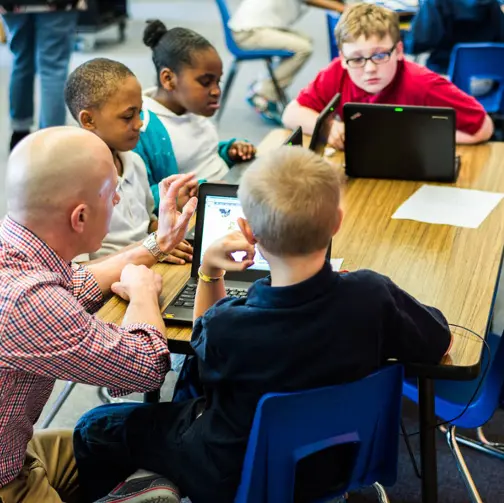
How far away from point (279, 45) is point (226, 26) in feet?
1.23

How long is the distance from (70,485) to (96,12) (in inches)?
239

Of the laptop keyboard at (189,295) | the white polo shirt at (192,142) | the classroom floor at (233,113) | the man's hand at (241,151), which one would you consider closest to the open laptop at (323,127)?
the man's hand at (241,151)

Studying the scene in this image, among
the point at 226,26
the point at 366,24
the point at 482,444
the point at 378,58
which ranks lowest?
the point at 482,444

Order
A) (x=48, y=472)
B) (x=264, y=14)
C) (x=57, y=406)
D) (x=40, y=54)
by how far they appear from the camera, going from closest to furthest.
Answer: (x=48, y=472)
(x=57, y=406)
(x=40, y=54)
(x=264, y=14)

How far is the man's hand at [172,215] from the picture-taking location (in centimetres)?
178

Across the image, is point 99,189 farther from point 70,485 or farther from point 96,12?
point 96,12

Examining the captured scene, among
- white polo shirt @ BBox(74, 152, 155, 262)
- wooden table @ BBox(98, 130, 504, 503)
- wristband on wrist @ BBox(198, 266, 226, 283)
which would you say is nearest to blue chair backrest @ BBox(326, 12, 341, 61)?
wooden table @ BBox(98, 130, 504, 503)

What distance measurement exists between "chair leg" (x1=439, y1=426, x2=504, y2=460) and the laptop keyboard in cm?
85

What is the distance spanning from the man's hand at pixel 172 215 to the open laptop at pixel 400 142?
0.84 metres

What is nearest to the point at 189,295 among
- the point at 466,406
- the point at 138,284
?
the point at 138,284

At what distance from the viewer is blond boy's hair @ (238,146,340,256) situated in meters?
1.31

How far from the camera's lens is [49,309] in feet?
4.54

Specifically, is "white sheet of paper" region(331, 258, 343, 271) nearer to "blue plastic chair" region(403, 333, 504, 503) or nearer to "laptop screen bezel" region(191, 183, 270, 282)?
"laptop screen bezel" region(191, 183, 270, 282)

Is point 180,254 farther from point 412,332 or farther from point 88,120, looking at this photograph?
point 412,332
